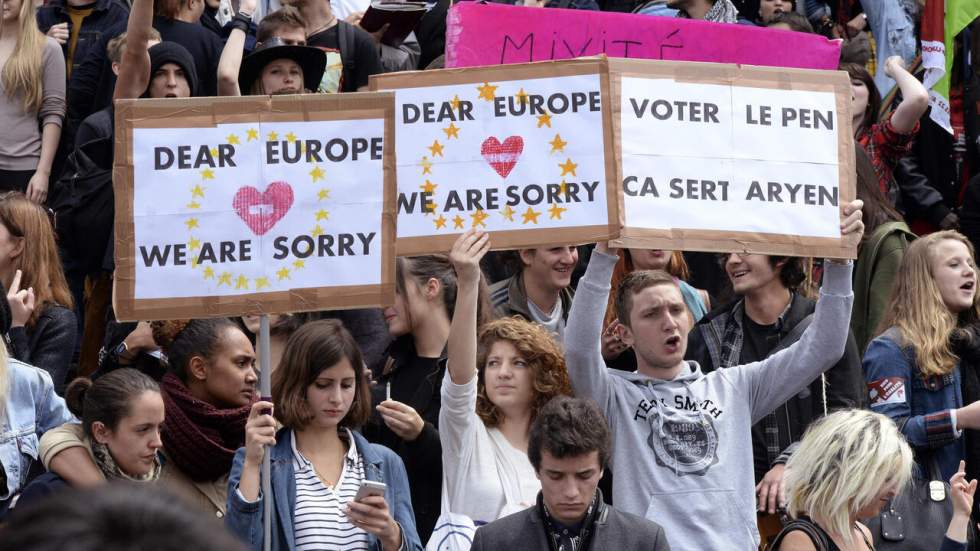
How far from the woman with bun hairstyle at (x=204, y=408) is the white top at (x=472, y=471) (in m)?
0.85

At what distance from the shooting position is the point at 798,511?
4.82m

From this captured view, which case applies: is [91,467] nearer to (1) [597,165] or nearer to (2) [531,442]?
(2) [531,442]

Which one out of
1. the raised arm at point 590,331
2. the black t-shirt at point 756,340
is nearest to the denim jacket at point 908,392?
the black t-shirt at point 756,340

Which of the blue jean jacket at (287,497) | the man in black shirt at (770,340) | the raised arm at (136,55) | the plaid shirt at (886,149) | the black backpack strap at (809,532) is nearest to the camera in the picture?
the black backpack strap at (809,532)

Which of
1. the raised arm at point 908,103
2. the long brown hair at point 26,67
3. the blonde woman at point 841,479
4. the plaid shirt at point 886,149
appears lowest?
the blonde woman at point 841,479

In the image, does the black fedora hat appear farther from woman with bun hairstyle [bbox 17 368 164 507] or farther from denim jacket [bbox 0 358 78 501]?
woman with bun hairstyle [bbox 17 368 164 507]

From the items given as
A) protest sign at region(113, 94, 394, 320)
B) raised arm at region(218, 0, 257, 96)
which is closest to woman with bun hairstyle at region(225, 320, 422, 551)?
protest sign at region(113, 94, 394, 320)

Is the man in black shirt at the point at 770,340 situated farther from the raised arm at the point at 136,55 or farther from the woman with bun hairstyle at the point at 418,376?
the raised arm at the point at 136,55

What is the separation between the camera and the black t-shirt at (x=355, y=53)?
980 cm

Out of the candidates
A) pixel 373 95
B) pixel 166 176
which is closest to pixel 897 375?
pixel 373 95

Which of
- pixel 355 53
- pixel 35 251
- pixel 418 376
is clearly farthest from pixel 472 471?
pixel 355 53

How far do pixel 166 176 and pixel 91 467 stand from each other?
1065mm

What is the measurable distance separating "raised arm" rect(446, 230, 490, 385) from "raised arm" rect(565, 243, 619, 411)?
0.36m

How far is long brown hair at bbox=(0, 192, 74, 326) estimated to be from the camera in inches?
276
